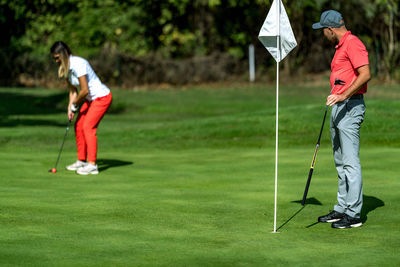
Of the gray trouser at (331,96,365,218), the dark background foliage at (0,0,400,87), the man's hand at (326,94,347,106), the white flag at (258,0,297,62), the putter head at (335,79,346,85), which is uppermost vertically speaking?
the white flag at (258,0,297,62)

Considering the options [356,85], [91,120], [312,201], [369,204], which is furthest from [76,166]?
[356,85]

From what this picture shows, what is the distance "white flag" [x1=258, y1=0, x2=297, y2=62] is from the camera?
7.02 m

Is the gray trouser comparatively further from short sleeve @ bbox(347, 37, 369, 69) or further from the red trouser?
the red trouser

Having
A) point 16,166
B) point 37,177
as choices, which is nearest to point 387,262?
point 37,177

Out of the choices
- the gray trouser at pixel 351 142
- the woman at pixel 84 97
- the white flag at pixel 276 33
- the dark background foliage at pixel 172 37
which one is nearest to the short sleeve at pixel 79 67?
the woman at pixel 84 97

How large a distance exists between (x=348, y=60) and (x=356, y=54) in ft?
0.52

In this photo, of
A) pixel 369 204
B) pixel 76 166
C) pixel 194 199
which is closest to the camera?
pixel 369 204

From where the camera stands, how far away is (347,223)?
709 cm

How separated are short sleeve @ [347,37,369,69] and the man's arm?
0.15ft

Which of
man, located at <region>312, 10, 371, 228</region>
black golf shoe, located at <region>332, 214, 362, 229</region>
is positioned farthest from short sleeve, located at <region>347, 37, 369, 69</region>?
black golf shoe, located at <region>332, 214, 362, 229</region>

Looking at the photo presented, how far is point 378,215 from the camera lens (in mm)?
7707

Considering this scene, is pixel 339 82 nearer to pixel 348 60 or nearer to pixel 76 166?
pixel 348 60

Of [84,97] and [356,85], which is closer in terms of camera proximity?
[356,85]

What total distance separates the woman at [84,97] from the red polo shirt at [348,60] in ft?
15.2
